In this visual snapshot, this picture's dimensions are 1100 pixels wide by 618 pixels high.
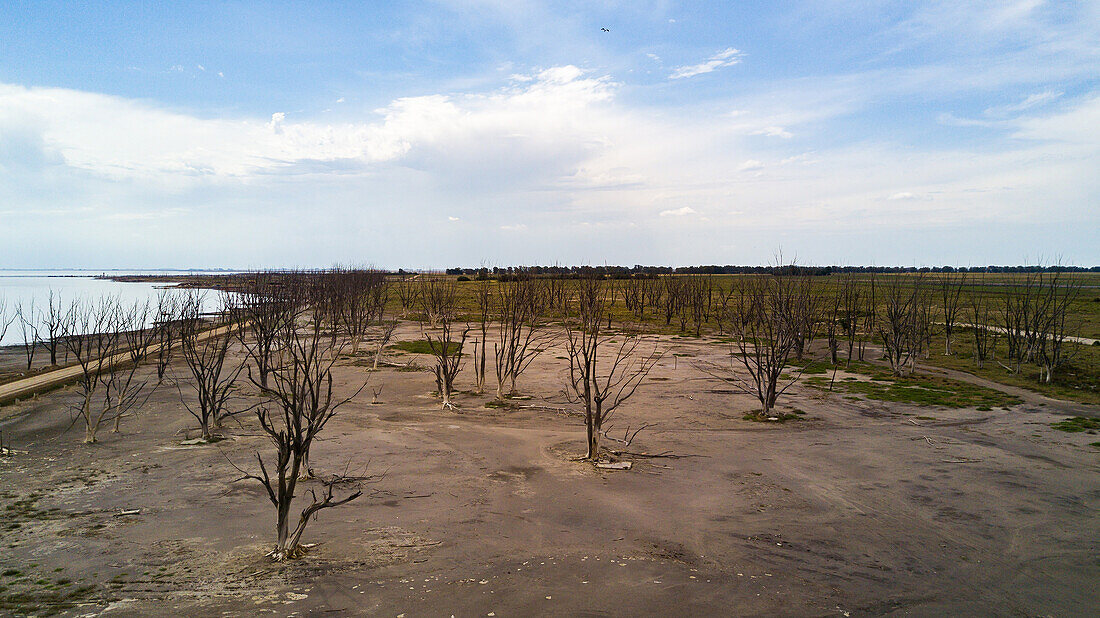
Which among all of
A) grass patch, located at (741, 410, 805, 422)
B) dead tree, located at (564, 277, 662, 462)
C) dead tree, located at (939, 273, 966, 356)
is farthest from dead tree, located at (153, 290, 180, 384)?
dead tree, located at (939, 273, 966, 356)

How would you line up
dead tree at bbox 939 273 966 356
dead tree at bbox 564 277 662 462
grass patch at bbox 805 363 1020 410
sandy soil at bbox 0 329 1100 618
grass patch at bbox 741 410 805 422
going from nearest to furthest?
sandy soil at bbox 0 329 1100 618, dead tree at bbox 564 277 662 462, grass patch at bbox 741 410 805 422, grass patch at bbox 805 363 1020 410, dead tree at bbox 939 273 966 356

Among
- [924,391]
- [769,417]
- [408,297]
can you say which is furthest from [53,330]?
[924,391]

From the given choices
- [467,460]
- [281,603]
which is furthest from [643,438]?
[281,603]

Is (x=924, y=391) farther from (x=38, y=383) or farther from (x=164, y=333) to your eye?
(x=38, y=383)

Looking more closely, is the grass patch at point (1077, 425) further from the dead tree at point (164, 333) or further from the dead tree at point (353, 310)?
the dead tree at point (164, 333)

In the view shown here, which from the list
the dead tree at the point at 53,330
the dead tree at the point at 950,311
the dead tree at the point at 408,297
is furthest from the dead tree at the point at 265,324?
the dead tree at the point at 950,311

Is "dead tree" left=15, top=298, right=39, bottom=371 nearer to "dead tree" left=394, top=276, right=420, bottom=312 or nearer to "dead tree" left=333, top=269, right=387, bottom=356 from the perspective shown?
"dead tree" left=333, top=269, right=387, bottom=356
